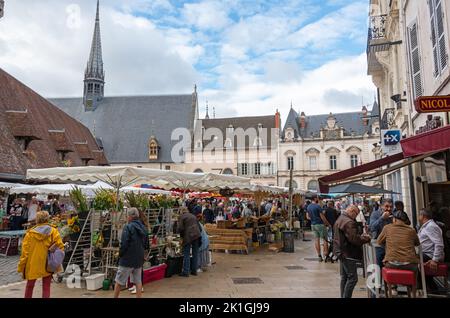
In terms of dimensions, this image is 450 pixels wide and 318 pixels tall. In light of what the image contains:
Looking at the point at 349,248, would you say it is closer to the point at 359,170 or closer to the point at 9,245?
the point at 359,170

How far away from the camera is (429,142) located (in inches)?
216

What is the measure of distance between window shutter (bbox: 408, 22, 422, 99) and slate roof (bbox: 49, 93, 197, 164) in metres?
41.2

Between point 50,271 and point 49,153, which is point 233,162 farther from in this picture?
point 50,271

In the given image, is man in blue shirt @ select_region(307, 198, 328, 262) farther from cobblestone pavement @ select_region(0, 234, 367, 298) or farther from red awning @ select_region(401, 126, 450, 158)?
red awning @ select_region(401, 126, 450, 158)

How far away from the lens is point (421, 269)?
5.45 m

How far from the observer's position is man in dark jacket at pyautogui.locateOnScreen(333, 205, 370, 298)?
5773 millimetres

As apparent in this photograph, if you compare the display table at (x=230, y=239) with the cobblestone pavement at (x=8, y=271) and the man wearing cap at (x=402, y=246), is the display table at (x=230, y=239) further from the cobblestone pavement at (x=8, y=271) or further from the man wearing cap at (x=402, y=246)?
the man wearing cap at (x=402, y=246)

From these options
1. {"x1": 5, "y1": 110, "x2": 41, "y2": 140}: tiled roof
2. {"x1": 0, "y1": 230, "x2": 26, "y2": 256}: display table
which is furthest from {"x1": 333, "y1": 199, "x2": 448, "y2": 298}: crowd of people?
Result: {"x1": 5, "y1": 110, "x2": 41, "y2": 140}: tiled roof

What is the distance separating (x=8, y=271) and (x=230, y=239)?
6.61m

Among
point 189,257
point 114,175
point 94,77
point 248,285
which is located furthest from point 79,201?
point 94,77

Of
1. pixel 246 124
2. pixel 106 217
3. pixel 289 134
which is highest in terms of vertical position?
pixel 246 124
